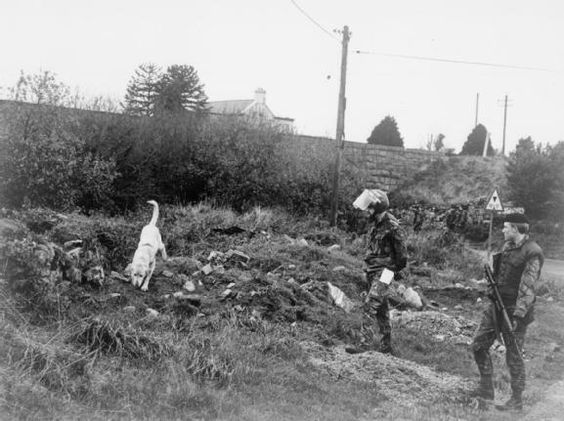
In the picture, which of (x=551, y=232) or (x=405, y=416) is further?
(x=551, y=232)

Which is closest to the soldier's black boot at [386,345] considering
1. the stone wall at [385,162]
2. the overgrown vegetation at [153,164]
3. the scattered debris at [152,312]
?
the scattered debris at [152,312]

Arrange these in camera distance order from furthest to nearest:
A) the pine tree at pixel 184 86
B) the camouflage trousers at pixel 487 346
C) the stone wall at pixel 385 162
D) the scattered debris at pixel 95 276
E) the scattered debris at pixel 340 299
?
the pine tree at pixel 184 86 → the stone wall at pixel 385 162 → the scattered debris at pixel 340 299 → the scattered debris at pixel 95 276 → the camouflage trousers at pixel 487 346

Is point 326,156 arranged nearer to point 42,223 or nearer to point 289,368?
point 42,223

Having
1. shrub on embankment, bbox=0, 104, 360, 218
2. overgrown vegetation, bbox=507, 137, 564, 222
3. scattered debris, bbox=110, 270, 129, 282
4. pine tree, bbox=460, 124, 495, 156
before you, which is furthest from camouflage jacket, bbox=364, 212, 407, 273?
Answer: pine tree, bbox=460, 124, 495, 156

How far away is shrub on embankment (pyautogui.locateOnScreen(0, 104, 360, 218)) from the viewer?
508 inches

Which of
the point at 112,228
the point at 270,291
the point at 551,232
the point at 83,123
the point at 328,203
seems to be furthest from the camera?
the point at 551,232

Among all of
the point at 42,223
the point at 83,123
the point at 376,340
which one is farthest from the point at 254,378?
the point at 83,123

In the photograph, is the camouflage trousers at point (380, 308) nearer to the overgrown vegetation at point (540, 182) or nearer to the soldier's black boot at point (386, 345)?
the soldier's black boot at point (386, 345)

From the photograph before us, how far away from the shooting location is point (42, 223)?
31.3ft

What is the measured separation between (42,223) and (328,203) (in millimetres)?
12086

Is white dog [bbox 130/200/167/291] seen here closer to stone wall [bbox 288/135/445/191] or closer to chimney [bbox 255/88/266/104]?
stone wall [bbox 288/135/445/191]

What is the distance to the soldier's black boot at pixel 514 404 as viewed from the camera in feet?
19.7

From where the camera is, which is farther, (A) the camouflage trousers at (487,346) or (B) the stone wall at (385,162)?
(B) the stone wall at (385,162)

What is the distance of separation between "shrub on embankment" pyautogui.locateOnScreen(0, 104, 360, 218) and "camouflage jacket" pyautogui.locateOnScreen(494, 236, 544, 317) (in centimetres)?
959
